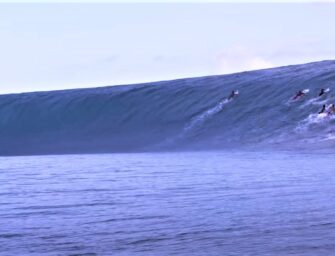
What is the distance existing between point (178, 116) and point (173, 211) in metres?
24.9

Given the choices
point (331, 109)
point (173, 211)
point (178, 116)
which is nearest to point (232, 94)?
point (178, 116)

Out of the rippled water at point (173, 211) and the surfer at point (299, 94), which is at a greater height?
the surfer at point (299, 94)

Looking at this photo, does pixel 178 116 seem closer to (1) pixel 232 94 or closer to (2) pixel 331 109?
(1) pixel 232 94

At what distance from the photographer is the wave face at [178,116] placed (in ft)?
93.8

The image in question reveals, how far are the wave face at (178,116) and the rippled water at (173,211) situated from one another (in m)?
9.57

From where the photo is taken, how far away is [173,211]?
10758 mm

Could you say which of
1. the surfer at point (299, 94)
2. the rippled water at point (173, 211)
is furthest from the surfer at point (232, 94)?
the rippled water at point (173, 211)

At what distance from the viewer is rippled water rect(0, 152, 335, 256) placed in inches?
326

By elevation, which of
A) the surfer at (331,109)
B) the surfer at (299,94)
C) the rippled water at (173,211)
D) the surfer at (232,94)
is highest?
the surfer at (232,94)

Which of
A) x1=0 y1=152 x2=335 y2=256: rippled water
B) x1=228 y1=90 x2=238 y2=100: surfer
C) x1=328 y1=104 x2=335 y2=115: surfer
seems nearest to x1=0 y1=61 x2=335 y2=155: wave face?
x1=228 y1=90 x2=238 y2=100: surfer

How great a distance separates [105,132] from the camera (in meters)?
36.9

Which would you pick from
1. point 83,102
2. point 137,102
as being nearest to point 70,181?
point 137,102

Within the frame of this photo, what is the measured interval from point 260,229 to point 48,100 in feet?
124

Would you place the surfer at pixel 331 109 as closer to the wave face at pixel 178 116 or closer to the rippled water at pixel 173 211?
the wave face at pixel 178 116
